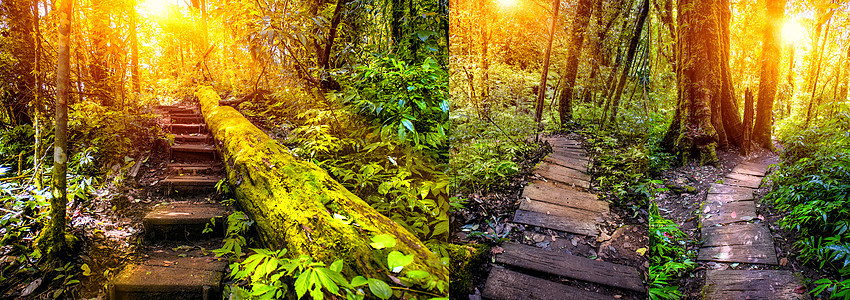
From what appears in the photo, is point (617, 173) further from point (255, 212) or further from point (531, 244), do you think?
point (255, 212)

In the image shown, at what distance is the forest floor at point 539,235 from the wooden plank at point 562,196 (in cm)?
2

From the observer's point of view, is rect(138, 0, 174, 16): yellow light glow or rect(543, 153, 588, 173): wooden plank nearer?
rect(543, 153, 588, 173): wooden plank

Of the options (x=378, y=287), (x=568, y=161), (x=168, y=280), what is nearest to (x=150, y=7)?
(x=168, y=280)

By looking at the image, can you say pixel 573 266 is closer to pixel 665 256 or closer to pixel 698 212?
Result: pixel 665 256

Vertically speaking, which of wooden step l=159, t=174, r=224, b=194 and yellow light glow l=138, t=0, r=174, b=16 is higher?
yellow light glow l=138, t=0, r=174, b=16

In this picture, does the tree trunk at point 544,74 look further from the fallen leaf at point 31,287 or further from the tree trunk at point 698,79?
the fallen leaf at point 31,287

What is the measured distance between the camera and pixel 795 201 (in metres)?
0.79

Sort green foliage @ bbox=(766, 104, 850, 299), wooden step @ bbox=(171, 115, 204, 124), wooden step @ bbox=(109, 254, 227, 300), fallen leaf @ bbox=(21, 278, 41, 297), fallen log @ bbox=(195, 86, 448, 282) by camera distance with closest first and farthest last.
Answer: green foliage @ bbox=(766, 104, 850, 299), fallen log @ bbox=(195, 86, 448, 282), fallen leaf @ bbox=(21, 278, 41, 297), wooden step @ bbox=(109, 254, 227, 300), wooden step @ bbox=(171, 115, 204, 124)

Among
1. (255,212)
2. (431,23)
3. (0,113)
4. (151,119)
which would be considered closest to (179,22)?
(151,119)

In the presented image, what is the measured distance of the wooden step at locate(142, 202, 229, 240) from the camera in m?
2.76

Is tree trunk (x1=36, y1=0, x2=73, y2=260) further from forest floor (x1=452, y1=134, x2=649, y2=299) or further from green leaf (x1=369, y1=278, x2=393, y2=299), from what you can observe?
forest floor (x1=452, y1=134, x2=649, y2=299)

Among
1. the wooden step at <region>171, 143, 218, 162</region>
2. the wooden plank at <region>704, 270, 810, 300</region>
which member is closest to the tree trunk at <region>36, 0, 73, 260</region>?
the wooden step at <region>171, 143, 218, 162</region>

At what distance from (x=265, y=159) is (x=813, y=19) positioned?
3.40 meters

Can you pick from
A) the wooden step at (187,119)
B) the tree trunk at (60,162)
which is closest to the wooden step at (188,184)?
the tree trunk at (60,162)
